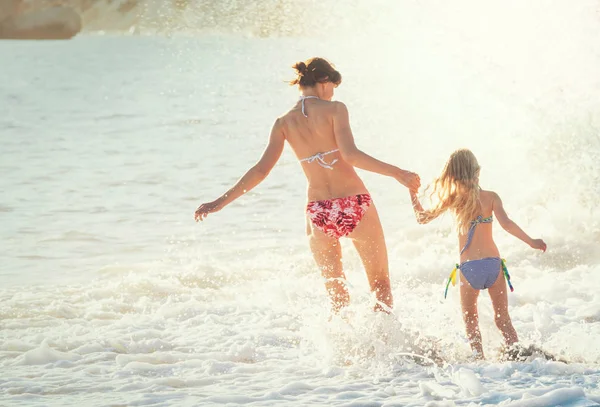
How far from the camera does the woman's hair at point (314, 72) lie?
5145 millimetres

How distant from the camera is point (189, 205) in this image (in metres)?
12.8

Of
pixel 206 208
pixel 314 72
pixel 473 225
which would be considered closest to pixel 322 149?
pixel 314 72

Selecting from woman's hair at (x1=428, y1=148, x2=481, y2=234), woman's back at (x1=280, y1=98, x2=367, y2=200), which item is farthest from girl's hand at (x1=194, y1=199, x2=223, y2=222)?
woman's hair at (x1=428, y1=148, x2=481, y2=234)

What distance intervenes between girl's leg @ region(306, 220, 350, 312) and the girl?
558 mm

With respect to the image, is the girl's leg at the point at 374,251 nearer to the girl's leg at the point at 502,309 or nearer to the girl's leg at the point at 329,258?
the girl's leg at the point at 329,258

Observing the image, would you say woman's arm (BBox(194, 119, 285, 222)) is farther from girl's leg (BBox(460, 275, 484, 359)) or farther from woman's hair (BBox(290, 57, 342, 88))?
girl's leg (BBox(460, 275, 484, 359))

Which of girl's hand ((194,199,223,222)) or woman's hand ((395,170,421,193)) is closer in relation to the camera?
woman's hand ((395,170,421,193))

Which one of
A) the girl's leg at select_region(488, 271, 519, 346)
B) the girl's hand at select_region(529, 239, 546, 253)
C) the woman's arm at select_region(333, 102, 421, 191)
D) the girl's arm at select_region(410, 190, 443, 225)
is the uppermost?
the woman's arm at select_region(333, 102, 421, 191)

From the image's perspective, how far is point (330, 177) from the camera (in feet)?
17.1

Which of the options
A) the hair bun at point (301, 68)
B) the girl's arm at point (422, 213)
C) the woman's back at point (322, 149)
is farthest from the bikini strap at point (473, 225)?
the hair bun at point (301, 68)

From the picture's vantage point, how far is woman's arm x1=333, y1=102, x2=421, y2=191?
5055 mm

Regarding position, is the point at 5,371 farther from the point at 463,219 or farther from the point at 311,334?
the point at 463,219

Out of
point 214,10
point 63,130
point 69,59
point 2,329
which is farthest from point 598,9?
point 214,10

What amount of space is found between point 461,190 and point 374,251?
633 mm
